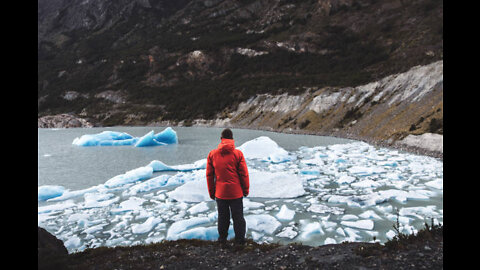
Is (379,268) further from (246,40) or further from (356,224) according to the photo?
(246,40)

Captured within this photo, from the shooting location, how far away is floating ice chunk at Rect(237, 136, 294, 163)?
68.1 feet

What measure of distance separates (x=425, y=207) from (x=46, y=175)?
68.6 feet

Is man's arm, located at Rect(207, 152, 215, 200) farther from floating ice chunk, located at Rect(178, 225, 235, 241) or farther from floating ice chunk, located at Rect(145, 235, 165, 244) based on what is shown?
floating ice chunk, located at Rect(145, 235, 165, 244)

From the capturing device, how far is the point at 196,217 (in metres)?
9.23

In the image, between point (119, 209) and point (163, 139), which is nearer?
point (119, 209)

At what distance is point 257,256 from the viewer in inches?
224

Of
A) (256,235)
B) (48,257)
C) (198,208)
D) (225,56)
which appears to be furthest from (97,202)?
(225,56)

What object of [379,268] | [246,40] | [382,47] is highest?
[246,40]

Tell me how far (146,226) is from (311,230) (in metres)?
4.88

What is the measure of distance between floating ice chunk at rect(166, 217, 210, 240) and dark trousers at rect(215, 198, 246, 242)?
198 cm

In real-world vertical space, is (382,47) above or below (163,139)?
above

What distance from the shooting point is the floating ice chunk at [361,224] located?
27.1 ft
